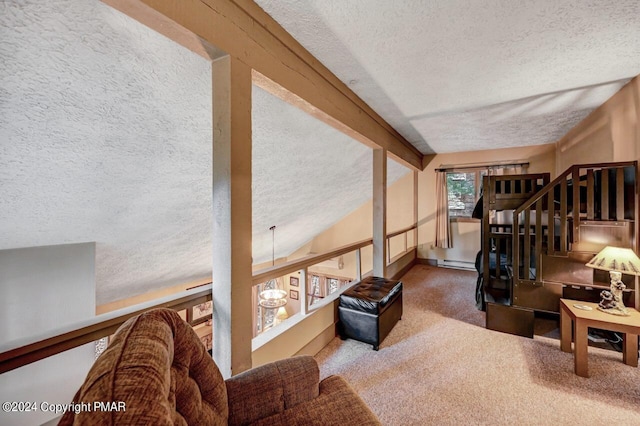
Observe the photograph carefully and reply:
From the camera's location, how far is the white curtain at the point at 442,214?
17.7ft

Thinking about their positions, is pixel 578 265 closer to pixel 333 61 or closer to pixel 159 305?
pixel 333 61

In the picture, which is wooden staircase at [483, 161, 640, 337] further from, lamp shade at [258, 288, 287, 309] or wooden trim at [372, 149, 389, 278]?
lamp shade at [258, 288, 287, 309]

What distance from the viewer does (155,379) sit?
56 centimetres

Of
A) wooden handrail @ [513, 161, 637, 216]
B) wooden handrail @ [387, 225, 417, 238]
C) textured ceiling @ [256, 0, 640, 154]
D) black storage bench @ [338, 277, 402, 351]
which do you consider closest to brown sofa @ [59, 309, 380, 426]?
black storage bench @ [338, 277, 402, 351]

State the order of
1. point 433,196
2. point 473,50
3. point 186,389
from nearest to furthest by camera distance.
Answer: point 186,389
point 473,50
point 433,196

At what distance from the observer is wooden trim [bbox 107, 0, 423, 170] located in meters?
1.13

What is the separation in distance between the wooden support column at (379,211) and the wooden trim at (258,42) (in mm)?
895

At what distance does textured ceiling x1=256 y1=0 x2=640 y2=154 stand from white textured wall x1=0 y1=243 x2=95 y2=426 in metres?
2.73

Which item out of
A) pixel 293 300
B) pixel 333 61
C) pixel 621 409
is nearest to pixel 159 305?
pixel 333 61

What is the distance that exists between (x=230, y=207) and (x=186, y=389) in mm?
816

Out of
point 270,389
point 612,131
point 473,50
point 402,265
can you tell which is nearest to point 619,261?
point 612,131

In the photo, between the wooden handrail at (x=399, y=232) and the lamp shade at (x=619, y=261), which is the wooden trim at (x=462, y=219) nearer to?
the wooden handrail at (x=399, y=232)

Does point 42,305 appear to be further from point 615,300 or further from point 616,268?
point 615,300

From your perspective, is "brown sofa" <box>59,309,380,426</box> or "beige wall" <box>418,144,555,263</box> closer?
"brown sofa" <box>59,309,380,426</box>
